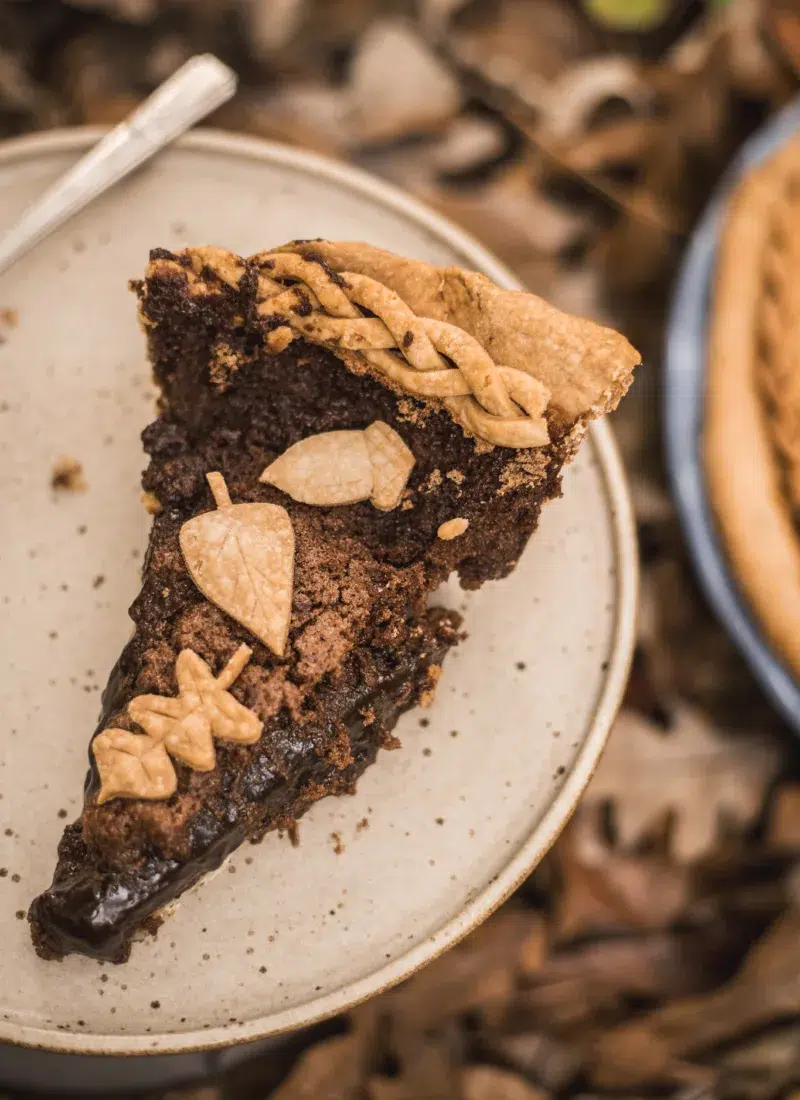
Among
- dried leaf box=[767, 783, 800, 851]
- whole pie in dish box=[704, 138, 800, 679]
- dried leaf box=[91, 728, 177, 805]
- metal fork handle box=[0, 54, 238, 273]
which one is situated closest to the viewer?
dried leaf box=[91, 728, 177, 805]

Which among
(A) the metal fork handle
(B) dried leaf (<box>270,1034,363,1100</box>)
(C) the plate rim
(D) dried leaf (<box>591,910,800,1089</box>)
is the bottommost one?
(D) dried leaf (<box>591,910,800,1089</box>)

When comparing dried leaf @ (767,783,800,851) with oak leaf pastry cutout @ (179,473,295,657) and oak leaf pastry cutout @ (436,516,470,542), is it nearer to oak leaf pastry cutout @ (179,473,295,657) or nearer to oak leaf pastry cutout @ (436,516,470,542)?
oak leaf pastry cutout @ (436,516,470,542)

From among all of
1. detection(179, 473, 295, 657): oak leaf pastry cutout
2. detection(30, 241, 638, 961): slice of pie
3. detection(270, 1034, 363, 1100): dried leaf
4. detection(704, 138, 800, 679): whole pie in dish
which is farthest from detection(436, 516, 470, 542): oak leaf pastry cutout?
detection(270, 1034, 363, 1100): dried leaf

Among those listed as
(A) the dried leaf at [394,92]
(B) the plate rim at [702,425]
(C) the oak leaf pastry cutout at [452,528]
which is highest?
(A) the dried leaf at [394,92]

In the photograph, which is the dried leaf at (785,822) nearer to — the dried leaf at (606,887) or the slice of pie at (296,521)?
the dried leaf at (606,887)

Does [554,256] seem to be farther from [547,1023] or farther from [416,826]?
[547,1023]

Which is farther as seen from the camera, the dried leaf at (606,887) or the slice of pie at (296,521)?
the dried leaf at (606,887)

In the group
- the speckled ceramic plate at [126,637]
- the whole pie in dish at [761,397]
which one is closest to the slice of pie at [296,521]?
the speckled ceramic plate at [126,637]
